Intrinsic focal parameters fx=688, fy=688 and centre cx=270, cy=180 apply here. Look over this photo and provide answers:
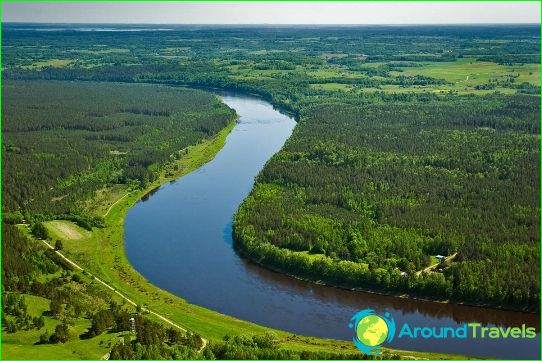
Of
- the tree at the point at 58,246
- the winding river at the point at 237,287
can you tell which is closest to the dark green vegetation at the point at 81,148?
the tree at the point at 58,246

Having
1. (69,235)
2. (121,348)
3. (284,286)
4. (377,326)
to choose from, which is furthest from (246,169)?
(121,348)

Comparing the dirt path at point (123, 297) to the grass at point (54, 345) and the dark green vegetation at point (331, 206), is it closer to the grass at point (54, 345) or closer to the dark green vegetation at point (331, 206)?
the dark green vegetation at point (331, 206)

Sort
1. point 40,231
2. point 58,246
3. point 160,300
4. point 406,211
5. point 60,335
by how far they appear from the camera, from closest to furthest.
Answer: point 60,335 < point 160,300 < point 58,246 < point 40,231 < point 406,211

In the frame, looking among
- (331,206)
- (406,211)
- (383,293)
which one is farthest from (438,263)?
(331,206)

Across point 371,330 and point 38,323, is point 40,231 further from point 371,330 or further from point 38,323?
point 371,330

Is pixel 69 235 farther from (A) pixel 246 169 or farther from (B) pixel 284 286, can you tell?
(A) pixel 246 169
